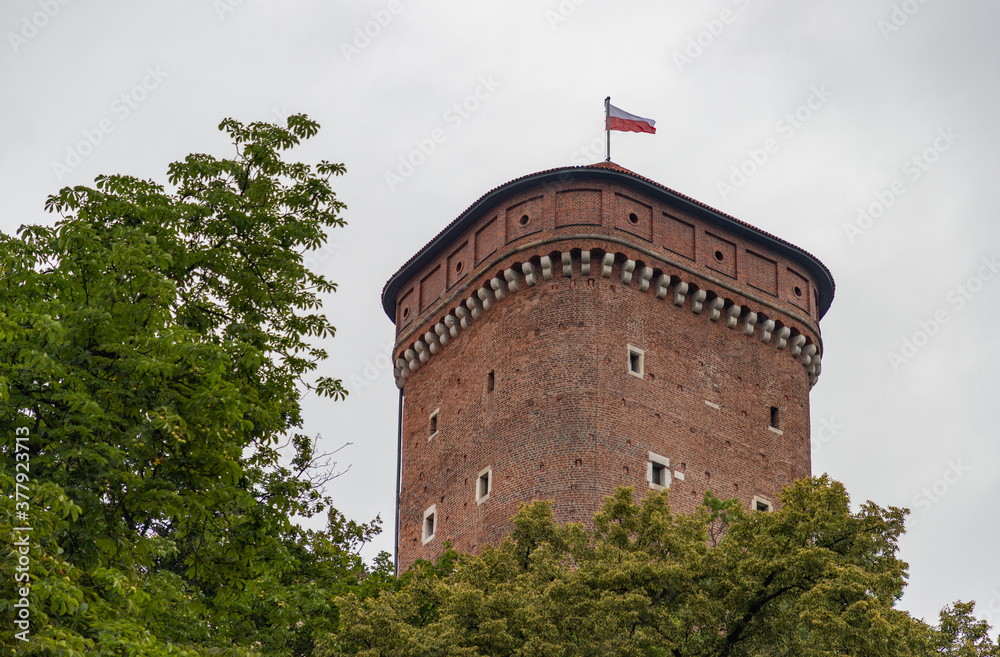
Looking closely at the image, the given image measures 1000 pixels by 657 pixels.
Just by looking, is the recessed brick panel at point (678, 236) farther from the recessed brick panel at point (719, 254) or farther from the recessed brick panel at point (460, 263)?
the recessed brick panel at point (460, 263)

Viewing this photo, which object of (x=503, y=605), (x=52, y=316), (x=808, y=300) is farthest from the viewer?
(x=808, y=300)

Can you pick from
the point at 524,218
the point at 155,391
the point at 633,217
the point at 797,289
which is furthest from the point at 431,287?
the point at 155,391

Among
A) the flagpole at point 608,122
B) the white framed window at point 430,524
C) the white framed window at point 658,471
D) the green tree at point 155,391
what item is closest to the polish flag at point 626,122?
the flagpole at point 608,122

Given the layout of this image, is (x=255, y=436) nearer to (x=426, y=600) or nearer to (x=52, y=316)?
(x=52, y=316)

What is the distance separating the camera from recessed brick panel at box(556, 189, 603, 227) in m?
37.2

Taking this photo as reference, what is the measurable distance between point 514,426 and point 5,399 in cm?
2183

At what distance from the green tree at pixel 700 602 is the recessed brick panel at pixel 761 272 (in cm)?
1509

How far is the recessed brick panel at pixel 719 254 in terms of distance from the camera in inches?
1524

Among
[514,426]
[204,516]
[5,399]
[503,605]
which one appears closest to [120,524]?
[204,516]

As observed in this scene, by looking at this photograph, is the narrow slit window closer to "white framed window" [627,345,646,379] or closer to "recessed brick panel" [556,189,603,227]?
"white framed window" [627,345,646,379]

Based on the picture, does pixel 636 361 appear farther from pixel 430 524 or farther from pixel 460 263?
pixel 430 524

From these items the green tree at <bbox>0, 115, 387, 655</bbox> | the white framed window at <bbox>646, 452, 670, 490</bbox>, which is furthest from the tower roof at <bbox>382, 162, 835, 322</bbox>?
the green tree at <bbox>0, 115, 387, 655</bbox>

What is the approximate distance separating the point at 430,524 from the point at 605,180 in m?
10.2

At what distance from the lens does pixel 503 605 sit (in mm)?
23281
